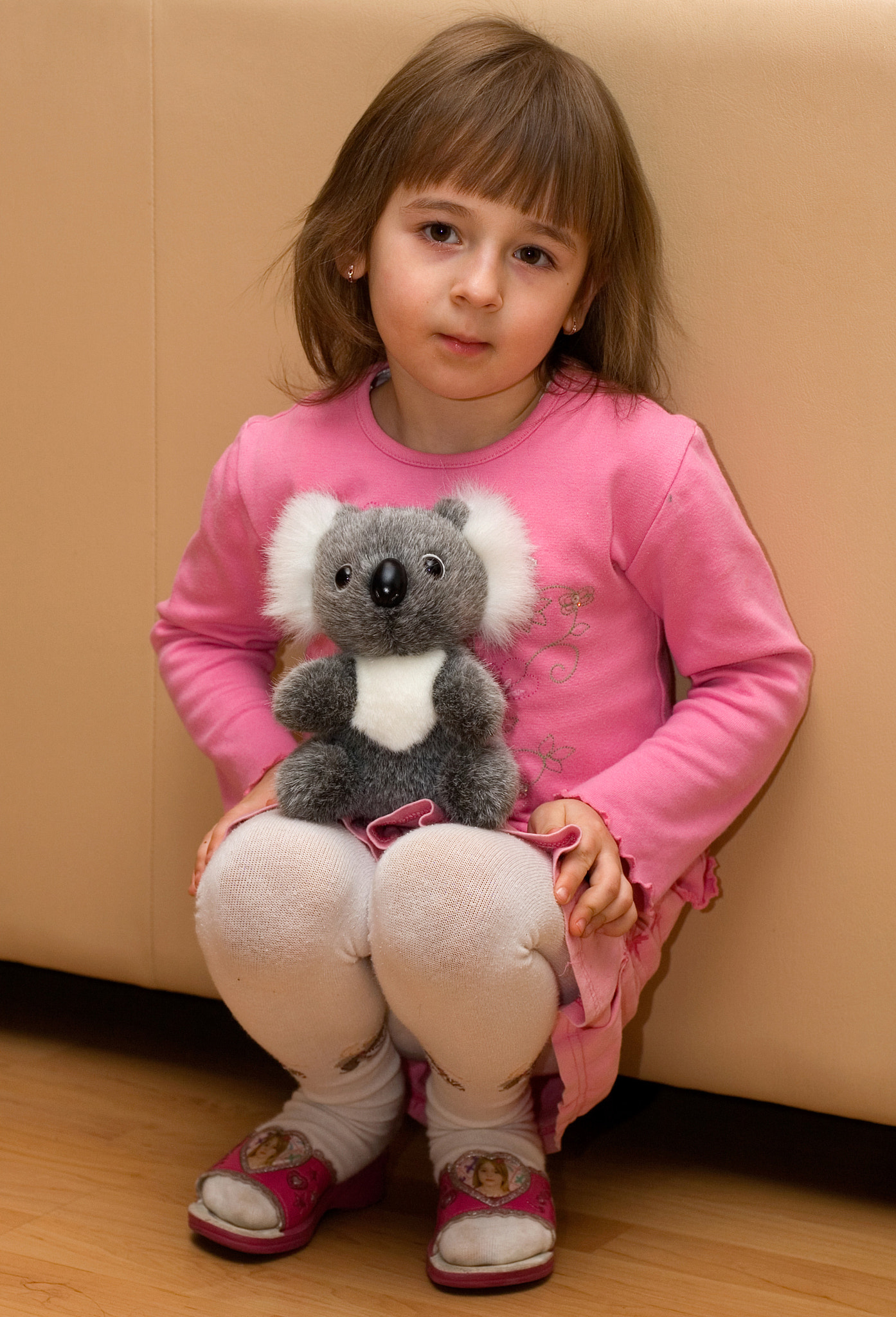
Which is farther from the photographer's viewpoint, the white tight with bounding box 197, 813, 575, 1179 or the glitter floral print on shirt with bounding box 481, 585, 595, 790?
the glitter floral print on shirt with bounding box 481, 585, 595, 790

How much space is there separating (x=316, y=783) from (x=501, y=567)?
171mm

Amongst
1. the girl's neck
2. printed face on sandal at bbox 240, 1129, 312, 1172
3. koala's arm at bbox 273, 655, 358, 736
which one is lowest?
printed face on sandal at bbox 240, 1129, 312, 1172

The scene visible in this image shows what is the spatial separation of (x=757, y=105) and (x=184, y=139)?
41 centimetres

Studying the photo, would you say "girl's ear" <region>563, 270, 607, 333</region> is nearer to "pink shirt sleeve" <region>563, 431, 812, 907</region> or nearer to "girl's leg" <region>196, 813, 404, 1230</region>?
"pink shirt sleeve" <region>563, 431, 812, 907</region>

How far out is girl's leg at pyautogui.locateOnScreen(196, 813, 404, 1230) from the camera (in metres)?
0.76

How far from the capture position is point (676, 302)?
34.4 inches

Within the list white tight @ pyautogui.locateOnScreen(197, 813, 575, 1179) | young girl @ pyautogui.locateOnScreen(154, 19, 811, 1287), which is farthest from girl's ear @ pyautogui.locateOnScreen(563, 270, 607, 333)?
white tight @ pyautogui.locateOnScreen(197, 813, 575, 1179)

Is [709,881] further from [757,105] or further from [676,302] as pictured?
[757,105]

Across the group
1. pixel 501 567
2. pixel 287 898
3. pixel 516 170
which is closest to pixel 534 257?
pixel 516 170

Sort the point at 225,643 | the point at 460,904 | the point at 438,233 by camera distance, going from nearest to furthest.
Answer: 1. the point at 460,904
2. the point at 438,233
3. the point at 225,643

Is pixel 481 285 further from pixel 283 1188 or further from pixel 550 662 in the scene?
pixel 283 1188

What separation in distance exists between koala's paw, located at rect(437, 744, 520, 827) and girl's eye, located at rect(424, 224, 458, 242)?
0.32 metres

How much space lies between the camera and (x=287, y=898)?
76cm

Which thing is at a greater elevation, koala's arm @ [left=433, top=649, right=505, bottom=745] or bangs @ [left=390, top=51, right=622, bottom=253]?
bangs @ [left=390, top=51, right=622, bottom=253]
